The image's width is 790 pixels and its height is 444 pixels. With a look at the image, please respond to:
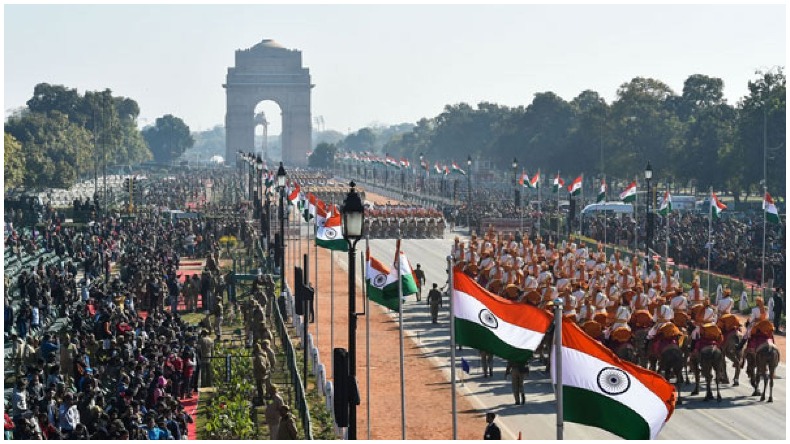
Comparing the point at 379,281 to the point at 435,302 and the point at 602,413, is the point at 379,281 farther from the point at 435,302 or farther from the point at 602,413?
the point at 602,413

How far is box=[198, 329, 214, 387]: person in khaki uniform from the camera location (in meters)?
31.5

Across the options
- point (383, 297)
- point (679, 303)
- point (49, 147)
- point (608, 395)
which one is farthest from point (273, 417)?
point (49, 147)

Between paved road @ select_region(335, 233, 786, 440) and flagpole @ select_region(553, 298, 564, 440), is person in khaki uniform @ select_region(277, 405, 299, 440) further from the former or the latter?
flagpole @ select_region(553, 298, 564, 440)

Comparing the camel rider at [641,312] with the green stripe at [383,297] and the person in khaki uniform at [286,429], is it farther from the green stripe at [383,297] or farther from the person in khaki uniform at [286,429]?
the person in khaki uniform at [286,429]

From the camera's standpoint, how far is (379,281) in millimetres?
28891

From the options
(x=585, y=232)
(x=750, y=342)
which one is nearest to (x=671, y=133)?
(x=585, y=232)

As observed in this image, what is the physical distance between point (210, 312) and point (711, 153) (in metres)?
62.3

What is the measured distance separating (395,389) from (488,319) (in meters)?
12.0

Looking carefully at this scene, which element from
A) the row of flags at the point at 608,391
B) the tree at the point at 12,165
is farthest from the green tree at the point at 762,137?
the row of flags at the point at 608,391

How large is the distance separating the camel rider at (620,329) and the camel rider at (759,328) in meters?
2.48

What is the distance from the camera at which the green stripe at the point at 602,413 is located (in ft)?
52.7

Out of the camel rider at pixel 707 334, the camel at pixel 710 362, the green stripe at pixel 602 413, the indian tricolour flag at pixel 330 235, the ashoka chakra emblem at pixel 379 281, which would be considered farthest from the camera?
the indian tricolour flag at pixel 330 235

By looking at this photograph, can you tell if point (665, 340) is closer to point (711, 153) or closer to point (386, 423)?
point (386, 423)

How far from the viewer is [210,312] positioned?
4494 centimetres
